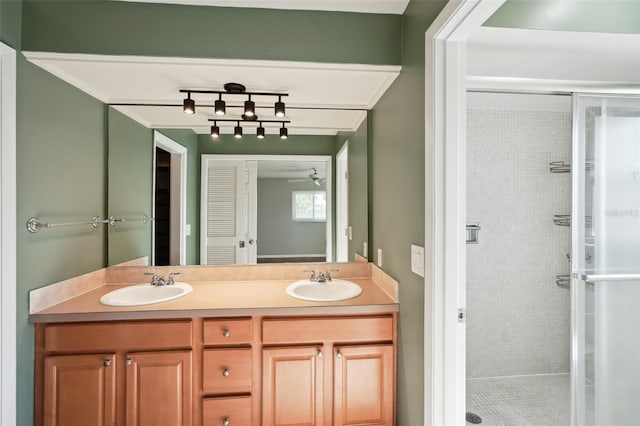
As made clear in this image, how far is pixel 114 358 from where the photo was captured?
1.44m

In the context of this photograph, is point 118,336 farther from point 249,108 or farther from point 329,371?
point 249,108

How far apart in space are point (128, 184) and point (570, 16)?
260cm

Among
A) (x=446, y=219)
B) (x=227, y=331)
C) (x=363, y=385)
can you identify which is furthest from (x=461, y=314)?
(x=227, y=331)

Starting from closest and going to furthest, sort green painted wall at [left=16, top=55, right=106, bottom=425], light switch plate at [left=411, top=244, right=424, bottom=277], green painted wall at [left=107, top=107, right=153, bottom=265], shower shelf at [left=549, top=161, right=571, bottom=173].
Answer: light switch plate at [left=411, top=244, right=424, bottom=277]
green painted wall at [left=16, top=55, right=106, bottom=425]
green painted wall at [left=107, top=107, right=153, bottom=265]
shower shelf at [left=549, top=161, right=571, bottom=173]

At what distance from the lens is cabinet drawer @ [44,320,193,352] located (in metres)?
1.43

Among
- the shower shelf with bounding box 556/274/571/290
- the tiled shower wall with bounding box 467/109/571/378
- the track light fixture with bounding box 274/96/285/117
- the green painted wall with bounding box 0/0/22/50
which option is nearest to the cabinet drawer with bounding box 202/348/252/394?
the track light fixture with bounding box 274/96/285/117

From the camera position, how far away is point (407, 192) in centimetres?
145

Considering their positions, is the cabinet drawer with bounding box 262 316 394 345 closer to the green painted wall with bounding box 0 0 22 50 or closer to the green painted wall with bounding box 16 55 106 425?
the green painted wall with bounding box 16 55 106 425

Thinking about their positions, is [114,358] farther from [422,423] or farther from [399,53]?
[399,53]

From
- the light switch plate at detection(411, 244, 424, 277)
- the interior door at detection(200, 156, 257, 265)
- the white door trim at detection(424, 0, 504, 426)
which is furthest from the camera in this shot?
the interior door at detection(200, 156, 257, 265)

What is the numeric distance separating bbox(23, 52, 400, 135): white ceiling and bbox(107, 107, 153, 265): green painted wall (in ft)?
0.37

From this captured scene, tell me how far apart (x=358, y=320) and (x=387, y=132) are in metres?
1.06

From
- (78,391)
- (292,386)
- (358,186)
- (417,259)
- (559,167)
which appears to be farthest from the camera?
(559,167)

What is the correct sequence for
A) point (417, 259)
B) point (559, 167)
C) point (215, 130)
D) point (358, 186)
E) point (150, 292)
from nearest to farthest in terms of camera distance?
point (417, 259) < point (150, 292) < point (215, 130) < point (358, 186) < point (559, 167)
